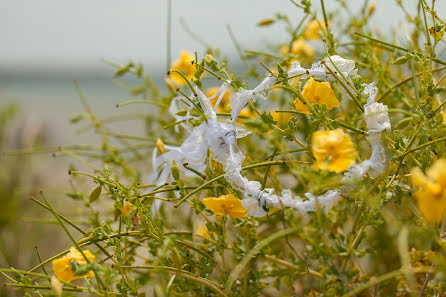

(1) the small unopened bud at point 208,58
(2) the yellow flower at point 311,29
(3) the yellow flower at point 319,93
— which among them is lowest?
(3) the yellow flower at point 319,93

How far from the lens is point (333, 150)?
42 cm

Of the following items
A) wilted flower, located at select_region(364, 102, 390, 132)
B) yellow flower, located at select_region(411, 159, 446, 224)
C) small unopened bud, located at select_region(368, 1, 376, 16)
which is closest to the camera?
yellow flower, located at select_region(411, 159, 446, 224)

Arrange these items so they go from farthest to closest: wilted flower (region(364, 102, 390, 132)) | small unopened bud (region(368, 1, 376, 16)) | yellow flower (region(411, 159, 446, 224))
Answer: small unopened bud (region(368, 1, 376, 16))
wilted flower (region(364, 102, 390, 132))
yellow flower (region(411, 159, 446, 224))

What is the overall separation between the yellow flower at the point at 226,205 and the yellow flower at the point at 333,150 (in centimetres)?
10

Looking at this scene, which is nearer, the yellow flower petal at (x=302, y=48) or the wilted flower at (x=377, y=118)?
the wilted flower at (x=377, y=118)

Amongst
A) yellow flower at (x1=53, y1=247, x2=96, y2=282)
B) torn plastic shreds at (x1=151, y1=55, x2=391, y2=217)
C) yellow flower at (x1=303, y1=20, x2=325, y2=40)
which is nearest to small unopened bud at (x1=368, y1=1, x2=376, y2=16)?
yellow flower at (x1=303, y1=20, x2=325, y2=40)

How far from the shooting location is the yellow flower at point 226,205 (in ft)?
1.56

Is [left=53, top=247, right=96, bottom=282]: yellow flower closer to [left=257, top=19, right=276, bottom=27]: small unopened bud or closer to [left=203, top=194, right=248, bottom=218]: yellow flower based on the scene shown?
[left=203, top=194, right=248, bottom=218]: yellow flower

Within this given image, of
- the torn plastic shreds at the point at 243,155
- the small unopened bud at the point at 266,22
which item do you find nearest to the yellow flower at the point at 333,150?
the torn plastic shreds at the point at 243,155

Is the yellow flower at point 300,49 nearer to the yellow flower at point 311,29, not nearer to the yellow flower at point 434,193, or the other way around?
the yellow flower at point 311,29

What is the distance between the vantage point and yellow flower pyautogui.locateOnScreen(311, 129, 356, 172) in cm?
41

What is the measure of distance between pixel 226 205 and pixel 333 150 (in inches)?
5.0

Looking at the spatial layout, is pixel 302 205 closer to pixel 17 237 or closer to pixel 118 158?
pixel 118 158

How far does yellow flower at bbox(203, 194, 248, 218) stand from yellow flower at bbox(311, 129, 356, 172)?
102 millimetres
